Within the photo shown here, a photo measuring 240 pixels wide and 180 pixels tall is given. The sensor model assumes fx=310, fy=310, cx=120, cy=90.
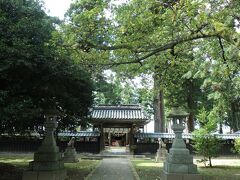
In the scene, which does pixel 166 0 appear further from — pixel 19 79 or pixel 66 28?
pixel 19 79

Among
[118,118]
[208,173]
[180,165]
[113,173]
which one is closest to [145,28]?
[180,165]

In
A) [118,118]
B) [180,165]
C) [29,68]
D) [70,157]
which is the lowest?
[70,157]

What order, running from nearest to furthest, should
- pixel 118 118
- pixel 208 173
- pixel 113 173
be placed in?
1. pixel 113 173
2. pixel 208 173
3. pixel 118 118

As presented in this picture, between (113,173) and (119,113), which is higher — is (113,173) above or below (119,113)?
below

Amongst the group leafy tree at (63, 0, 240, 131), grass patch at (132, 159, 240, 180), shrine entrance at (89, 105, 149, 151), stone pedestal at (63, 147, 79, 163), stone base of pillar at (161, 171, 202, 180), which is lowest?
grass patch at (132, 159, 240, 180)

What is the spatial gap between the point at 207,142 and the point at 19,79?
38.3ft

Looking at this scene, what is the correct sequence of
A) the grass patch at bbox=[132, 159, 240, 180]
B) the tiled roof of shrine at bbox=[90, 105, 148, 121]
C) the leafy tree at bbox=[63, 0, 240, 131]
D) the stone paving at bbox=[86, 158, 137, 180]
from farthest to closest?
the tiled roof of shrine at bbox=[90, 105, 148, 121], the grass patch at bbox=[132, 159, 240, 180], the stone paving at bbox=[86, 158, 137, 180], the leafy tree at bbox=[63, 0, 240, 131]

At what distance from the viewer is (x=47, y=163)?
11109 millimetres

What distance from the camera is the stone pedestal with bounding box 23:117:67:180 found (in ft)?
35.9

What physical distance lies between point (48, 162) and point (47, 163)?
49 millimetres

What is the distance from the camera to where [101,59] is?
10.8 metres

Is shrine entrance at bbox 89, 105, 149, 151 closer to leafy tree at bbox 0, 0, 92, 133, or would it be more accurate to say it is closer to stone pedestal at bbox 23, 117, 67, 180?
stone pedestal at bbox 23, 117, 67, 180

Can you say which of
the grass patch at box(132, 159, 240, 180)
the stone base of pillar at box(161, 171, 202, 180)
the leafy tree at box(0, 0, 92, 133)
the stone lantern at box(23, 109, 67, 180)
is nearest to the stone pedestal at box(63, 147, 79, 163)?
the grass patch at box(132, 159, 240, 180)

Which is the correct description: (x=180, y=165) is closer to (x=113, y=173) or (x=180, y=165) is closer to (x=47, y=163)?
(x=113, y=173)
